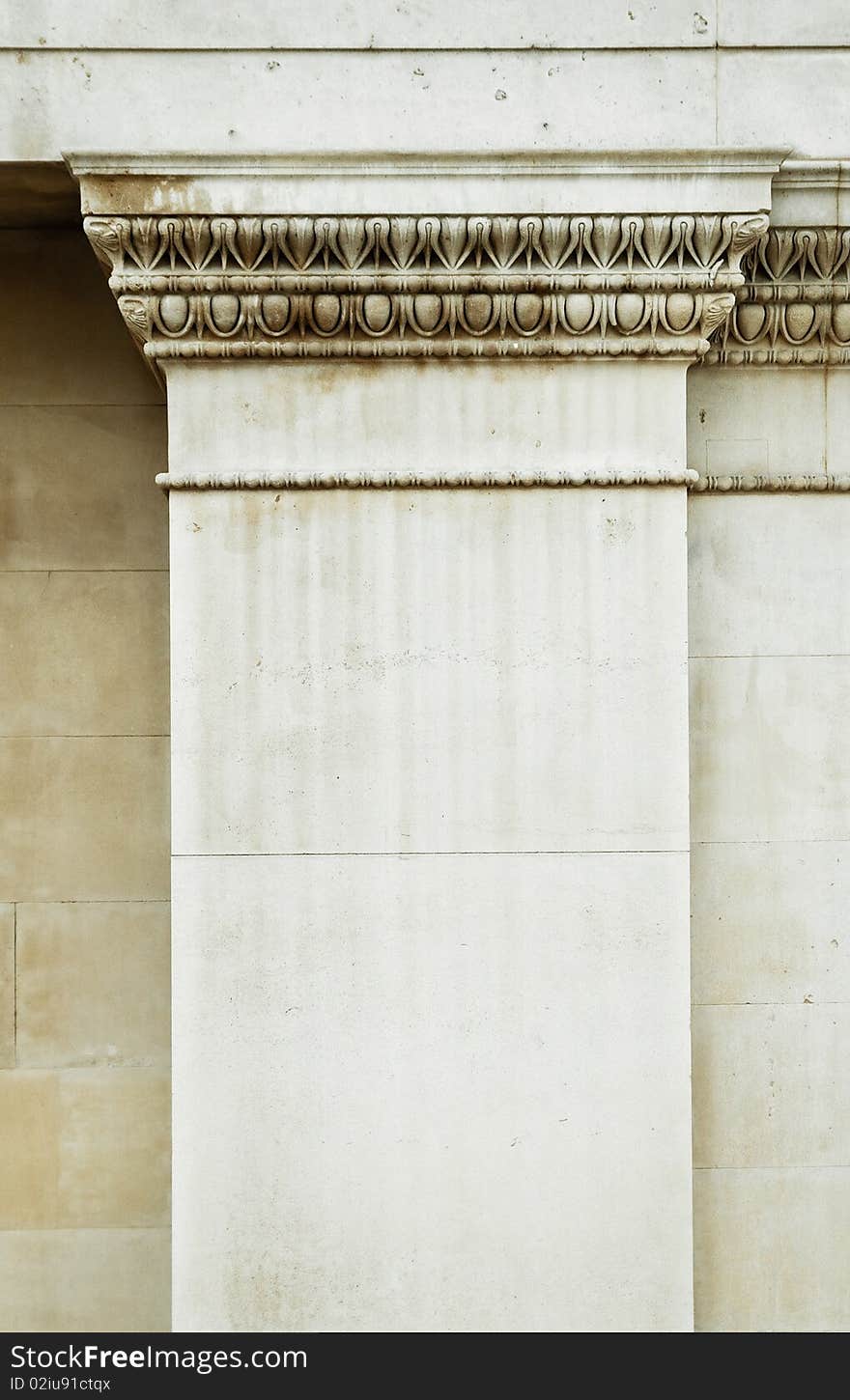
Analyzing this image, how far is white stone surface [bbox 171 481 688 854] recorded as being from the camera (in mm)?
3768

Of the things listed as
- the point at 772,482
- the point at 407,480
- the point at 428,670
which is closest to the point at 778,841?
the point at 772,482

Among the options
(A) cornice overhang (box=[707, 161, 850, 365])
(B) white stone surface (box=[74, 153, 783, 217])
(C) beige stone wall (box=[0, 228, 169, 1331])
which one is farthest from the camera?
(C) beige stone wall (box=[0, 228, 169, 1331])

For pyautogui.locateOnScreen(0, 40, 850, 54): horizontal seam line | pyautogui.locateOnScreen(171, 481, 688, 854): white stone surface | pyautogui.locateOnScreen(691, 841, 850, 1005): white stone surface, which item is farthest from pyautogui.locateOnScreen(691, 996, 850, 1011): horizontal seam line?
pyautogui.locateOnScreen(0, 40, 850, 54): horizontal seam line

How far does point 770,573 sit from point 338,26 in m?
2.40

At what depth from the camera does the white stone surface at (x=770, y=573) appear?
4070mm

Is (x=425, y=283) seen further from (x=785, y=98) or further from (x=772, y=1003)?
(x=772, y=1003)

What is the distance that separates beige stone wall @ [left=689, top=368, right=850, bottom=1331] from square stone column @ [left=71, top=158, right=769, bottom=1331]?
1.06ft

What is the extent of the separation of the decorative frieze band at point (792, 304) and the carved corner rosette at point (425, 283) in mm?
198

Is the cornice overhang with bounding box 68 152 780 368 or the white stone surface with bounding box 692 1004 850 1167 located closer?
the cornice overhang with bounding box 68 152 780 368

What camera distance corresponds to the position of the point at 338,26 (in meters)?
3.69

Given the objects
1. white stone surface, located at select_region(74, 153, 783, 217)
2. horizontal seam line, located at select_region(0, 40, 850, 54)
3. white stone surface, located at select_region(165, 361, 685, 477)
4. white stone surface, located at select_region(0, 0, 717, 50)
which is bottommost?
white stone surface, located at select_region(165, 361, 685, 477)

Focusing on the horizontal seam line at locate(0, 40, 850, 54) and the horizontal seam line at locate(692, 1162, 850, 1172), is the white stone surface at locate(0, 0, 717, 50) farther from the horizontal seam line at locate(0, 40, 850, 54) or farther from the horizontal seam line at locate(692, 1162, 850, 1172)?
the horizontal seam line at locate(692, 1162, 850, 1172)

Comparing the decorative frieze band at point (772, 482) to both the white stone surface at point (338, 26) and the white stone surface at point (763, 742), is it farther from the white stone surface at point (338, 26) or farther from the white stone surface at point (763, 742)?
the white stone surface at point (338, 26)

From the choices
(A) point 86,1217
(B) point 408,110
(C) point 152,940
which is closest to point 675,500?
(B) point 408,110
